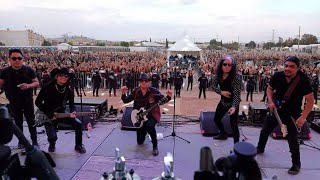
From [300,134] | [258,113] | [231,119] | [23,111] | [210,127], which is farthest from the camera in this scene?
[258,113]

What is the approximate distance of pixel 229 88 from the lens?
6.04 m

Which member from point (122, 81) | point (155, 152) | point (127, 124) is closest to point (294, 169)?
point (155, 152)

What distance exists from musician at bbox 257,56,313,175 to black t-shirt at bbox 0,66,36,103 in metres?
3.99

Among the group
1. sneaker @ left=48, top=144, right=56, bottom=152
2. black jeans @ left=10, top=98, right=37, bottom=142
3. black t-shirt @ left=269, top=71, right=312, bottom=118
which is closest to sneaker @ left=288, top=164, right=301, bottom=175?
black t-shirt @ left=269, top=71, right=312, bottom=118

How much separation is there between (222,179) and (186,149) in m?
4.64

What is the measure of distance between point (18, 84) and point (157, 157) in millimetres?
2627

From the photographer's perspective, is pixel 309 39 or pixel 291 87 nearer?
pixel 291 87

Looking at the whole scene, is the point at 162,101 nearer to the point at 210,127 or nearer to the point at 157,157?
the point at 157,157

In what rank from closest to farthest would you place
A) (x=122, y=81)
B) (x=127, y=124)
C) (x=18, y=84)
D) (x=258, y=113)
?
(x=18, y=84), (x=127, y=124), (x=258, y=113), (x=122, y=81)

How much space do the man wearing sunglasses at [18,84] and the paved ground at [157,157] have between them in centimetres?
52

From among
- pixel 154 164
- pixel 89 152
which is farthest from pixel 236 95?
pixel 89 152

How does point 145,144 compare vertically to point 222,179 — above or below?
below

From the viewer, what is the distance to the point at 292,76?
16.2ft

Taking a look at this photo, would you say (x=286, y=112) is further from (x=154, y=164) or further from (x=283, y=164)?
(x=154, y=164)
